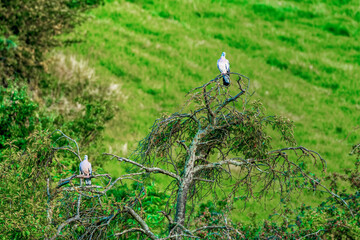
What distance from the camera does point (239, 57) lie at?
3055 cm

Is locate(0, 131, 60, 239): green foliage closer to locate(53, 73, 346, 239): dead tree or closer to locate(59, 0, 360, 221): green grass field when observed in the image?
locate(53, 73, 346, 239): dead tree

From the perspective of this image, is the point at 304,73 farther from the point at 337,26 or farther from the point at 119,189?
the point at 119,189

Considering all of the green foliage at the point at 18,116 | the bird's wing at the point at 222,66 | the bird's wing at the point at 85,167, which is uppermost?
the bird's wing at the point at 222,66

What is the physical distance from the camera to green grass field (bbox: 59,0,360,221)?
24344 mm

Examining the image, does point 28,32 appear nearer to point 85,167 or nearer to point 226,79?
point 85,167

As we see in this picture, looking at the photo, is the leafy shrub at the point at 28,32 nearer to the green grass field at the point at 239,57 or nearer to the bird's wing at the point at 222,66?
the green grass field at the point at 239,57

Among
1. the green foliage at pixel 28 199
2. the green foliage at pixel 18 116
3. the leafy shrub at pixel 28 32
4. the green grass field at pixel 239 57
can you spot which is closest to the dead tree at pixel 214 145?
the green foliage at pixel 28 199

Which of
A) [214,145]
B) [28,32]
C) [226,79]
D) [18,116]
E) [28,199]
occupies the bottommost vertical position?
[18,116]

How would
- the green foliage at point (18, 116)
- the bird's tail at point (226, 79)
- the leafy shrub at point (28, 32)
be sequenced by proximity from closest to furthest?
the bird's tail at point (226, 79)
the green foliage at point (18, 116)
the leafy shrub at point (28, 32)

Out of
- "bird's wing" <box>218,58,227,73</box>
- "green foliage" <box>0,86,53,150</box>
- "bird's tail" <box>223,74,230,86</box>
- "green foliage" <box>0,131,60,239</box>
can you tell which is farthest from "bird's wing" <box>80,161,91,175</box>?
"green foliage" <box>0,86,53,150</box>

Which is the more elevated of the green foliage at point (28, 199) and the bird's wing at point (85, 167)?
the bird's wing at point (85, 167)

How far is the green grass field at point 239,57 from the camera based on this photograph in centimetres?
2434

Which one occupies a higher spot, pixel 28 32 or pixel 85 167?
pixel 85 167

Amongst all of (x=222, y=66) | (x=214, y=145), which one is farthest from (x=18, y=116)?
(x=222, y=66)
